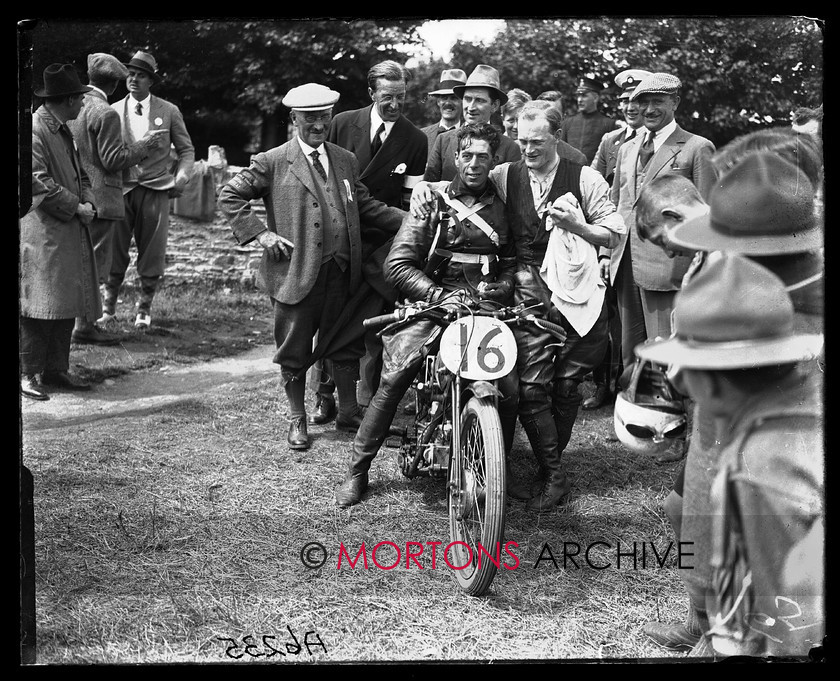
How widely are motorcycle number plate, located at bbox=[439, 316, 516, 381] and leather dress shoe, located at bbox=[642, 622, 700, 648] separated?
1227mm

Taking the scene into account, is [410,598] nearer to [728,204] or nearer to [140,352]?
[728,204]

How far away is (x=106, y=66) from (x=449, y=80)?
2.23 m

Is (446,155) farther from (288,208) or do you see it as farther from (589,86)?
(288,208)

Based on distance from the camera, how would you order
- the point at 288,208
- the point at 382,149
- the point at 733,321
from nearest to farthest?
the point at 733,321 < the point at 288,208 < the point at 382,149

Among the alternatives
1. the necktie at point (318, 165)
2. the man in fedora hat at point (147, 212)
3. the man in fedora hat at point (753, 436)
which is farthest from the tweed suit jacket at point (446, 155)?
the man in fedora hat at point (753, 436)

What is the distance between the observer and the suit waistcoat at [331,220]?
5516 mm

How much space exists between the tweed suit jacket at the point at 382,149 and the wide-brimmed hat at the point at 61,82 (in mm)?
1612

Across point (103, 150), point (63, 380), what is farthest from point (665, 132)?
point (63, 380)

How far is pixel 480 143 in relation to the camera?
478cm

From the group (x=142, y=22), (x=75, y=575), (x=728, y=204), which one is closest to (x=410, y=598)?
(x=75, y=575)

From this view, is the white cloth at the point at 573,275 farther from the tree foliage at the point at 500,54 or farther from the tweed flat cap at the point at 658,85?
the tree foliage at the point at 500,54

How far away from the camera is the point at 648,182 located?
5238mm

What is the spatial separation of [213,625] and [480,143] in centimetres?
251

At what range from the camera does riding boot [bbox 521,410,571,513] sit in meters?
5.04
